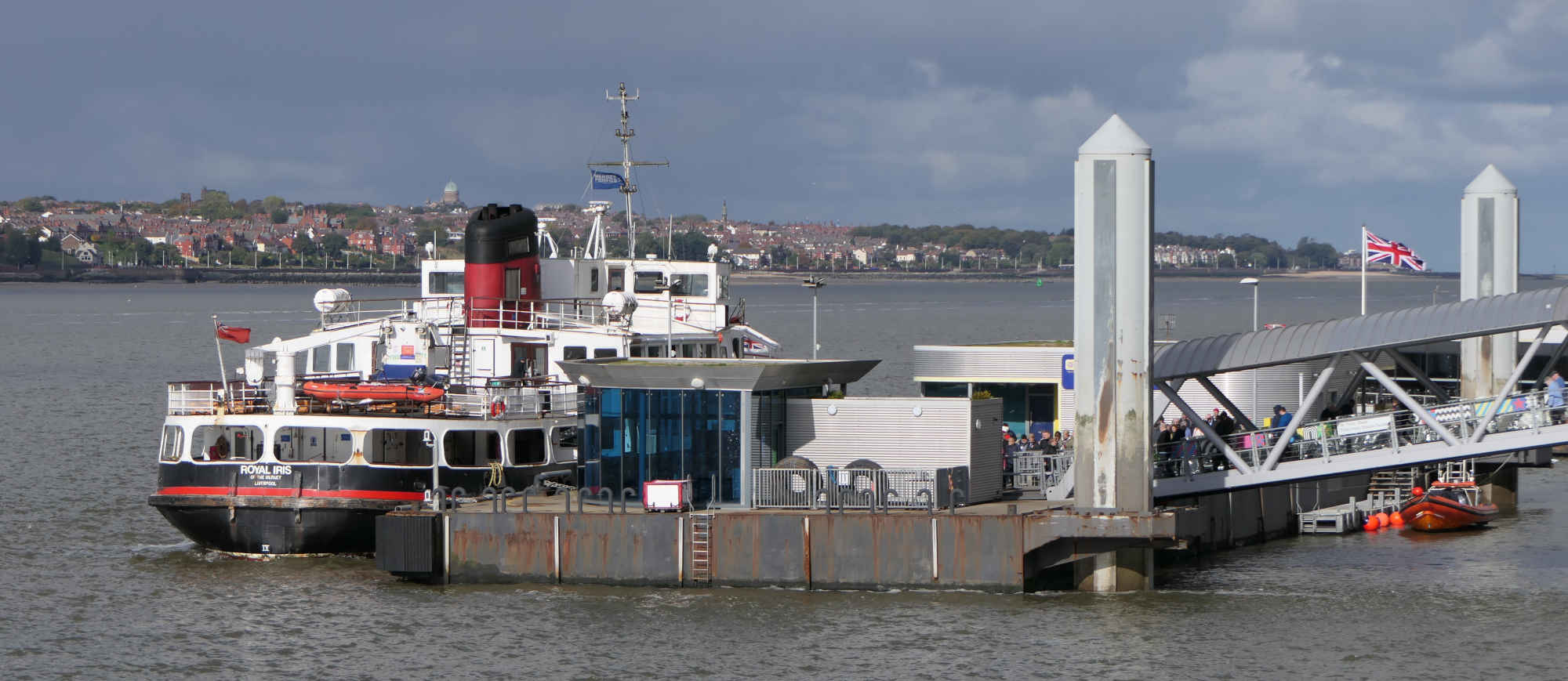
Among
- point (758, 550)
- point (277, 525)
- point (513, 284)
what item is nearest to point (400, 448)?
point (277, 525)

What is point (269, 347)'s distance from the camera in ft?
138

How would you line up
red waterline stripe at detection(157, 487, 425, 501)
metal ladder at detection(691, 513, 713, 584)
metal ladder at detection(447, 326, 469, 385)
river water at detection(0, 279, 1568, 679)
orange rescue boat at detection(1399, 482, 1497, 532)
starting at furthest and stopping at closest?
metal ladder at detection(447, 326, 469, 385) < orange rescue boat at detection(1399, 482, 1497, 532) < red waterline stripe at detection(157, 487, 425, 501) < metal ladder at detection(691, 513, 713, 584) < river water at detection(0, 279, 1568, 679)

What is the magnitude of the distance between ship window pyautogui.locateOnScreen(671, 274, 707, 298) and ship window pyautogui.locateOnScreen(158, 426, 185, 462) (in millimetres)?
13968

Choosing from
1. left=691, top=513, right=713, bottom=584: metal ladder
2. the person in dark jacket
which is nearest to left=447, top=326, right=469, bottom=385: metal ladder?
left=691, top=513, right=713, bottom=584: metal ladder

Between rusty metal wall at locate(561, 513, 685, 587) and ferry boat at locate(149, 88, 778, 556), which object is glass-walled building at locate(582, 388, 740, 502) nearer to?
rusty metal wall at locate(561, 513, 685, 587)

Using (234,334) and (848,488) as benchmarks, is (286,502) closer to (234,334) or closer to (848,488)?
(234,334)

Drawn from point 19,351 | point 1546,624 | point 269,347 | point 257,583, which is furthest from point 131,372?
point 1546,624

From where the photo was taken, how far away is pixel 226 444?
38.3 metres

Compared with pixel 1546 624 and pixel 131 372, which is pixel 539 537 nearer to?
pixel 1546 624

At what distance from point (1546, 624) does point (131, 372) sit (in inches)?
3257

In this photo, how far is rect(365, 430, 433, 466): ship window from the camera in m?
37.6

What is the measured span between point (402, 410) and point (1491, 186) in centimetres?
2730

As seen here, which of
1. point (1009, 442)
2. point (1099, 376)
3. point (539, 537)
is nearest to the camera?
point (1099, 376)

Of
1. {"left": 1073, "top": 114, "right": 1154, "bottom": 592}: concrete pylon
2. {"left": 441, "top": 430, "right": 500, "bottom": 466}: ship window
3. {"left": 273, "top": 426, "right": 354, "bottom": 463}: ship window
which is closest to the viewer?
{"left": 1073, "top": 114, "right": 1154, "bottom": 592}: concrete pylon
